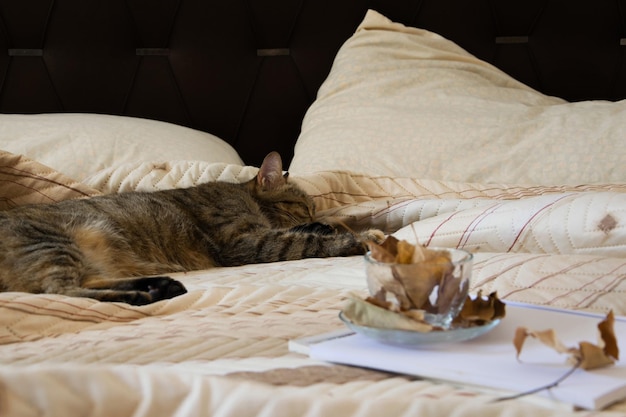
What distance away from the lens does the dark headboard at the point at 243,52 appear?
2.45m

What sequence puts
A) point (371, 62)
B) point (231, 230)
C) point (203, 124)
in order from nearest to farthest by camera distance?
point (231, 230), point (371, 62), point (203, 124)

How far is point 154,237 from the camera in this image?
5.51 feet

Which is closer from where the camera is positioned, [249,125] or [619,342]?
[619,342]

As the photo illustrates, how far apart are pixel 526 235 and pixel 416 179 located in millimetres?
648

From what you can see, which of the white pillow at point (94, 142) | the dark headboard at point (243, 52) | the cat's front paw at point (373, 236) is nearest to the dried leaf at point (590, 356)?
the cat's front paw at point (373, 236)

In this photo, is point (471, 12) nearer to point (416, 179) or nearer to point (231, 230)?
point (416, 179)

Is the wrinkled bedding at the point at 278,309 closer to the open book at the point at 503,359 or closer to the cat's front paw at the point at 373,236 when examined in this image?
the open book at the point at 503,359

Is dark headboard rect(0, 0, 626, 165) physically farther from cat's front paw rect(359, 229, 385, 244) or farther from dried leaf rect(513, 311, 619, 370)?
dried leaf rect(513, 311, 619, 370)

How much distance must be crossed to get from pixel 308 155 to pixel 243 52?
1.82 ft

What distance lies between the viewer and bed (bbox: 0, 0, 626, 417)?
2.04 ft

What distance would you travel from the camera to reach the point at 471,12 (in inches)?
102

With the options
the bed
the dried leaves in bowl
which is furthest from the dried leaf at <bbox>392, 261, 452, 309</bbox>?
the bed

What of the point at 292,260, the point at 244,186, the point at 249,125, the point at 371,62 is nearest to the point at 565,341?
the point at 292,260

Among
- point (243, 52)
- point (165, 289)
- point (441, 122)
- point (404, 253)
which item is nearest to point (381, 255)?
point (404, 253)
